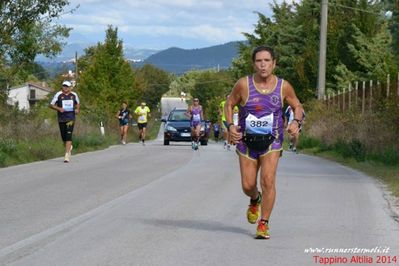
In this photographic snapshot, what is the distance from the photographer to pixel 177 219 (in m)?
10.0

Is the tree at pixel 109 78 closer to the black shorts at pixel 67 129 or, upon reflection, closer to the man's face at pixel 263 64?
the black shorts at pixel 67 129

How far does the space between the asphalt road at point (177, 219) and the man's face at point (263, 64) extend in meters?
1.74

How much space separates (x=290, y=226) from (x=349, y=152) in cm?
1322

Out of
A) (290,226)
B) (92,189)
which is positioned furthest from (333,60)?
(290,226)

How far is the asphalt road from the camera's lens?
7.76 metres

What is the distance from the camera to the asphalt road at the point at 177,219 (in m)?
7.76

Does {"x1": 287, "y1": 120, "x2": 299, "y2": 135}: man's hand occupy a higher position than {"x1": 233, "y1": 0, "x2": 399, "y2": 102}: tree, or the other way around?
{"x1": 233, "y1": 0, "x2": 399, "y2": 102}: tree

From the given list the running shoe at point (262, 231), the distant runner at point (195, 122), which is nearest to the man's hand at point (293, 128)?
the running shoe at point (262, 231)

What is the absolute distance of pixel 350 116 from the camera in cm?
2778

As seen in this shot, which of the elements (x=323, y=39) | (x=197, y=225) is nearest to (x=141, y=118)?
(x=323, y=39)

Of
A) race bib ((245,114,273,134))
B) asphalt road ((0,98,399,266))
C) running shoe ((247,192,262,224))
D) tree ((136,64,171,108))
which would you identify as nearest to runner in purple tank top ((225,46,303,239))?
race bib ((245,114,273,134))

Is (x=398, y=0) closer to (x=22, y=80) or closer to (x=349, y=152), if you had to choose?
(x=349, y=152)

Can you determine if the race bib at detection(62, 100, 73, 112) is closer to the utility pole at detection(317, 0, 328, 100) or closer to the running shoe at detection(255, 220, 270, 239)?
the running shoe at detection(255, 220, 270, 239)

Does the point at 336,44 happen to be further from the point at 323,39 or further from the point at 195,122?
the point at 195,122
